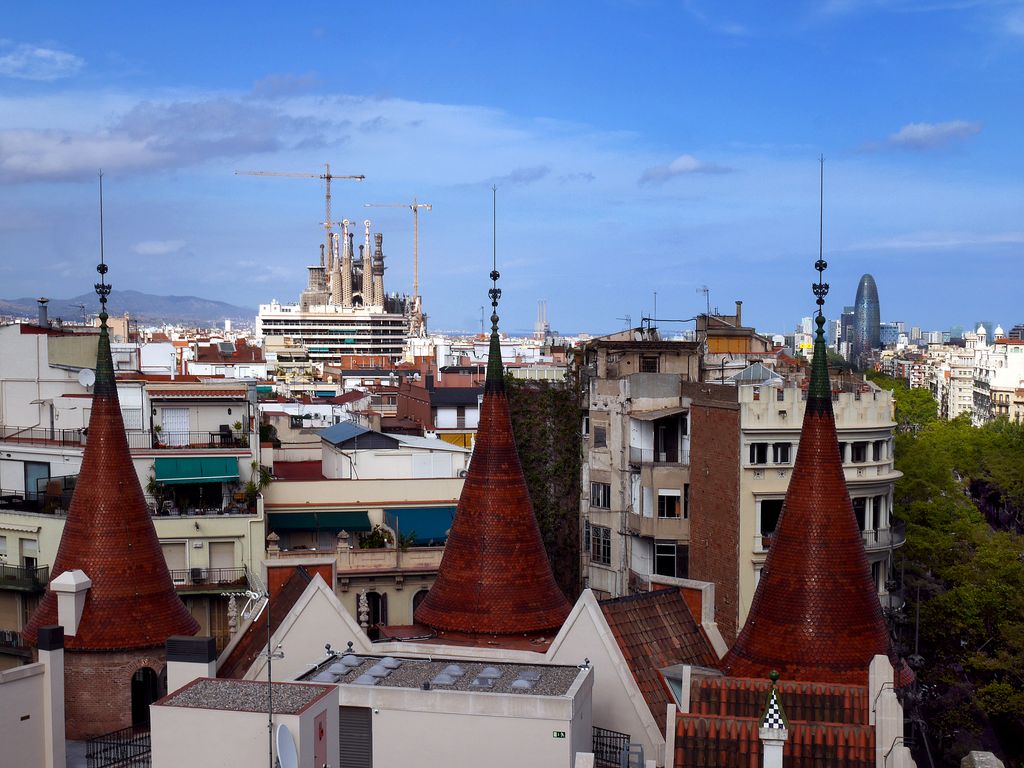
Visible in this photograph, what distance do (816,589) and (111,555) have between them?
1402 centimetres

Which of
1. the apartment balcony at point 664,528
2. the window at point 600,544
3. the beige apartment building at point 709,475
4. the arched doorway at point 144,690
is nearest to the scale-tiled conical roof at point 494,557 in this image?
the arched doorway at point 144,690

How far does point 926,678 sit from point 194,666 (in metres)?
25.5

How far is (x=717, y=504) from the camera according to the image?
3912 centimetres

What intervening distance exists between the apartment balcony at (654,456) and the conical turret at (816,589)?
17.4 metres

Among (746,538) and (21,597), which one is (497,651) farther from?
(21,597)

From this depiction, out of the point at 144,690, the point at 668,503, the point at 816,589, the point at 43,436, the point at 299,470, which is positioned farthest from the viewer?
the point at 299,470

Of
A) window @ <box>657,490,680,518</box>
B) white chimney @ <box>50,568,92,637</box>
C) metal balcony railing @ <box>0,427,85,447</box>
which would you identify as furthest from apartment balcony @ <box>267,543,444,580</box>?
white chimney @ <box>50,568,92,637</box>

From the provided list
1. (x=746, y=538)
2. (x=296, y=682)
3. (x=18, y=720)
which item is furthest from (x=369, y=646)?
(x=746, y=538)

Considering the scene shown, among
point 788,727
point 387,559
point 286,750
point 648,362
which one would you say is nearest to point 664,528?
point 387,559

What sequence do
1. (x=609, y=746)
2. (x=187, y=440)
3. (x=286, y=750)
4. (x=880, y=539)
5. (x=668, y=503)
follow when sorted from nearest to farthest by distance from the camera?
(x=286, y=750) < (x=609, y=746) < (x=880, y=539) < (x=668, y=503) < (x=187, y=440)

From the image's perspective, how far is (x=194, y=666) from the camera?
23.7 m

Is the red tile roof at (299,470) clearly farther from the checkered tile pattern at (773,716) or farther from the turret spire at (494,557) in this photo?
the checkered tile pattern at (773,716)

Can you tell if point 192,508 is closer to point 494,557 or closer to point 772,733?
point 494,557

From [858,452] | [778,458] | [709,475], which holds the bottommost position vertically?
[709,475]
